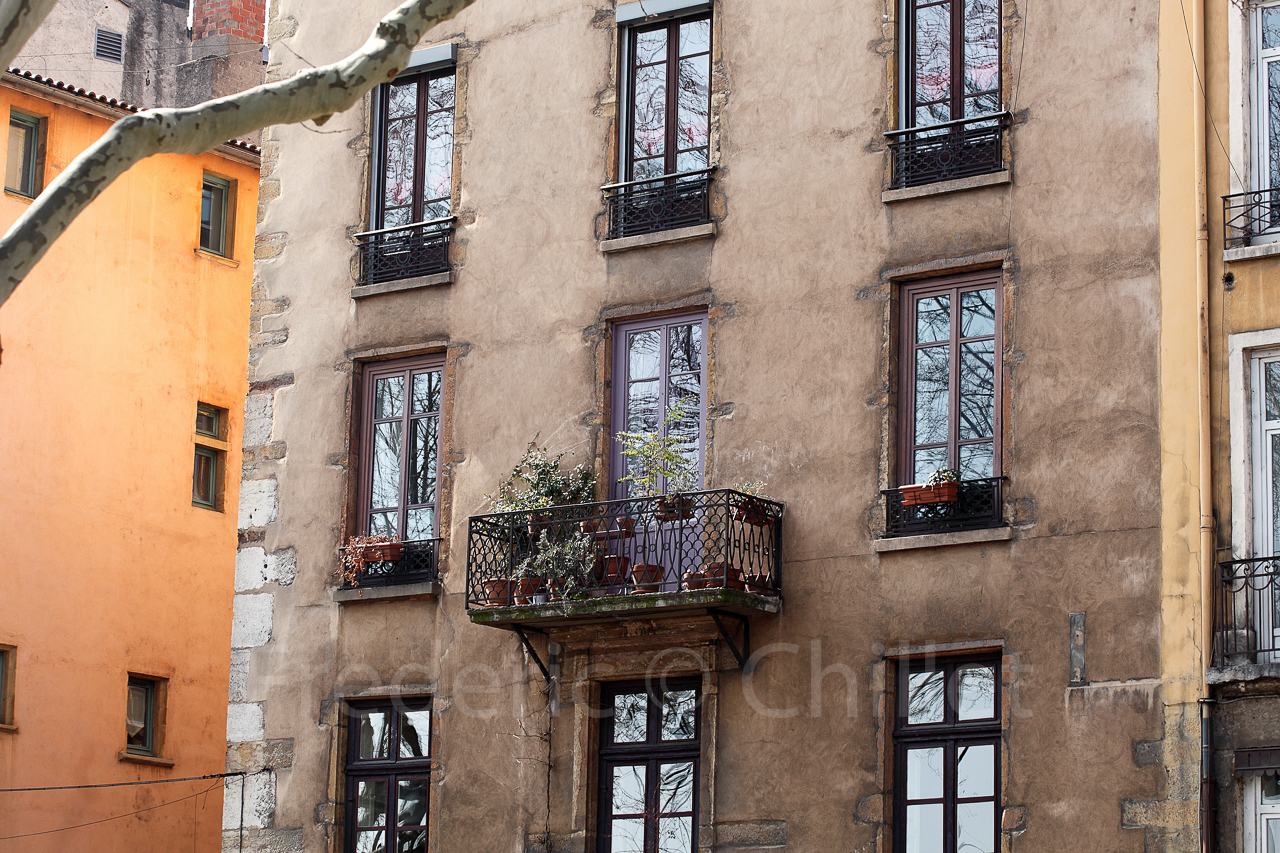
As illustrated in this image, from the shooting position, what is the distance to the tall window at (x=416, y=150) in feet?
64.2

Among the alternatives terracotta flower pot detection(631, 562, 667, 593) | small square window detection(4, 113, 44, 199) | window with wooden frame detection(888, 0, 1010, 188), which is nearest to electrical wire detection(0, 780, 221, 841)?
small square window detection(4, 113, 44, 199)

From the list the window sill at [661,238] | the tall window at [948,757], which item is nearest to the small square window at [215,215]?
the window sill at [661,238]

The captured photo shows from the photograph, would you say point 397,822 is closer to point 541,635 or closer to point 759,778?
point 541,635

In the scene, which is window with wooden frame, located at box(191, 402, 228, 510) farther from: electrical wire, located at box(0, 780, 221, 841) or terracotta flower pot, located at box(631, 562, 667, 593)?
terracotta flower pot, located at box(631, 562, 667, 593)

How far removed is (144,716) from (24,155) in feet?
21.1

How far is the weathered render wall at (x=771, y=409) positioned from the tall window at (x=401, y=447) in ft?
0.74

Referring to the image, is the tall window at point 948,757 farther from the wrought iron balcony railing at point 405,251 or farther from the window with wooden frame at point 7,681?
the window with wooden frame at point 7,681

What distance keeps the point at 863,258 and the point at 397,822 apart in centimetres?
636

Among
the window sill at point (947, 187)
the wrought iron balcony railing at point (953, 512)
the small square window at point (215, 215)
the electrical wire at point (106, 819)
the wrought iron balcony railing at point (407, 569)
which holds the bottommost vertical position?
the electrical wire at point (106, 819)

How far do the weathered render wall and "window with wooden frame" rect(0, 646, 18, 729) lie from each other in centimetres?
395

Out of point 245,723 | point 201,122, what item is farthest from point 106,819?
point 201,122

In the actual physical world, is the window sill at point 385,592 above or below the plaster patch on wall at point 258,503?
below

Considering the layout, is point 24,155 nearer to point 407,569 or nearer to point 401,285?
point 401,285

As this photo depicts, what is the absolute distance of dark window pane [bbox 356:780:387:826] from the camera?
18.3 metres
